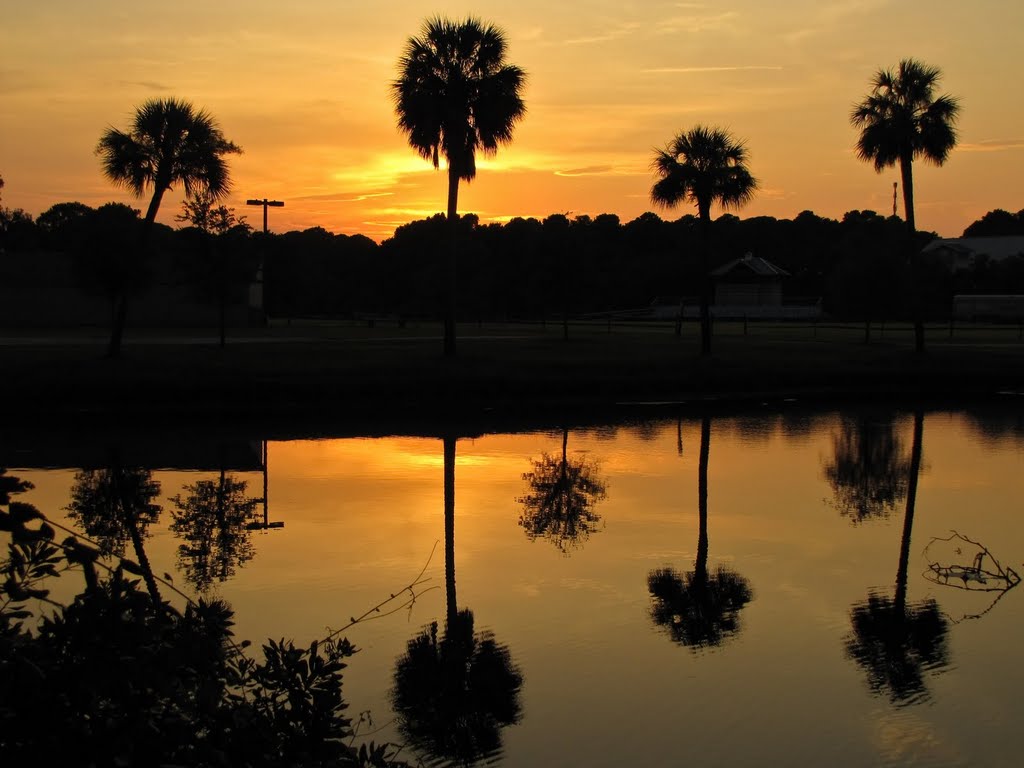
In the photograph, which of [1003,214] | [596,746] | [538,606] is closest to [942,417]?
[538,606]

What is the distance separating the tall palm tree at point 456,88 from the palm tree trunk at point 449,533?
17459 millimetres

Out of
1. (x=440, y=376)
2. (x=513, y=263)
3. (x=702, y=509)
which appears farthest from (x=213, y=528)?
(x=513, y=263)

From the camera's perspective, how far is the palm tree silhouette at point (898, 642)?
33.0ft

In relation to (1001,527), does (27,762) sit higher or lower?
higher

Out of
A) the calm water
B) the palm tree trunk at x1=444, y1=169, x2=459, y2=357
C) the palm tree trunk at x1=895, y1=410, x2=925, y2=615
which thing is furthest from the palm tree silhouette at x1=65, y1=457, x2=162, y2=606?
the palm tree trunk at x1=444, y1=169, x2=459, y2=357

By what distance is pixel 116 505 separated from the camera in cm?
1828

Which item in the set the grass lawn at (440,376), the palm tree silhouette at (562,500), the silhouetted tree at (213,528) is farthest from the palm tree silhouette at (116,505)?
the grass lawn at (440,376)

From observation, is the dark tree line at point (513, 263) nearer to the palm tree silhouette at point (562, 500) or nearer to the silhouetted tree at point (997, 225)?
the silhouetted tree at point (997, 225)

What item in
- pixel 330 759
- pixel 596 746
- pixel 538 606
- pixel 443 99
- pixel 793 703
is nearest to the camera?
pixel 330 759

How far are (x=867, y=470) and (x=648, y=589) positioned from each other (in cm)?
1121

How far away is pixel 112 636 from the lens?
15.3 feet

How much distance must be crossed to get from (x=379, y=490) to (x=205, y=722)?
15.7 metres

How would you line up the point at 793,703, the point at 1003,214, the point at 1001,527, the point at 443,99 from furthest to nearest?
1. the point at 1003,214
2. the point at 443,99
3. the point at 1001,527
4. the point at 793,703

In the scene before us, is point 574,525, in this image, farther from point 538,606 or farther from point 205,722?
point 205,722
